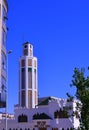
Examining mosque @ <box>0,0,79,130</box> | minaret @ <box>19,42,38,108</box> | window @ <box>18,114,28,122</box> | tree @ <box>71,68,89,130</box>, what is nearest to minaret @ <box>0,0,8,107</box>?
mosque @ <box>0,0,79,130</box>

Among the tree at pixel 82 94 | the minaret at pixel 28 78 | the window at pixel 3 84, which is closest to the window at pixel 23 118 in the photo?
the minaret at pixel 28 78

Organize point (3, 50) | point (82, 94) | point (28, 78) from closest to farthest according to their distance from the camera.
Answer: point (82, 94) < point (3, 50) < point (28, 78)

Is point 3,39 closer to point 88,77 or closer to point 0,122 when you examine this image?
point 88,77

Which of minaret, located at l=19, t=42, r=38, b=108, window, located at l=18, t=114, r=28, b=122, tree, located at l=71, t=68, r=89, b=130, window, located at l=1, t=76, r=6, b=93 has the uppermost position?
minaret, located at l=19, t=42, r=38, b=108

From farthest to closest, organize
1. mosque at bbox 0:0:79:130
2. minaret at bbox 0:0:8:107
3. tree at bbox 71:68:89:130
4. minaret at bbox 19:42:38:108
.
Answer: minaret at bbox 19:42:38:108
mosque at bbox 0:0:79:130
minaret at bbox 0:0:8:107
tree at bbox 71:68:89:130

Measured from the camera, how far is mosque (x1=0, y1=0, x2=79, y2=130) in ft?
162

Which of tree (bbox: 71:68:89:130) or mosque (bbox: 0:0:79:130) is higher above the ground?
mosque (bbox: 0:0:79:130)

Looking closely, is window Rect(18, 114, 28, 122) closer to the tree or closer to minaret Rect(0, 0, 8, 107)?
minaret Rect(0, 0, 8, 107)

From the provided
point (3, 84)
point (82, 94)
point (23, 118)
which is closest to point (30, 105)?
point (23, 118)

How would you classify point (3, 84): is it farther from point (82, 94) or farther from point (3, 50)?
point (82, 94)

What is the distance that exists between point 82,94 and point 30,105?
294ft

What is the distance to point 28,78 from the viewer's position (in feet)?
367

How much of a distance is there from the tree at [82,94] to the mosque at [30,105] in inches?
22.4

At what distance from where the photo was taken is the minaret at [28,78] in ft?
365
